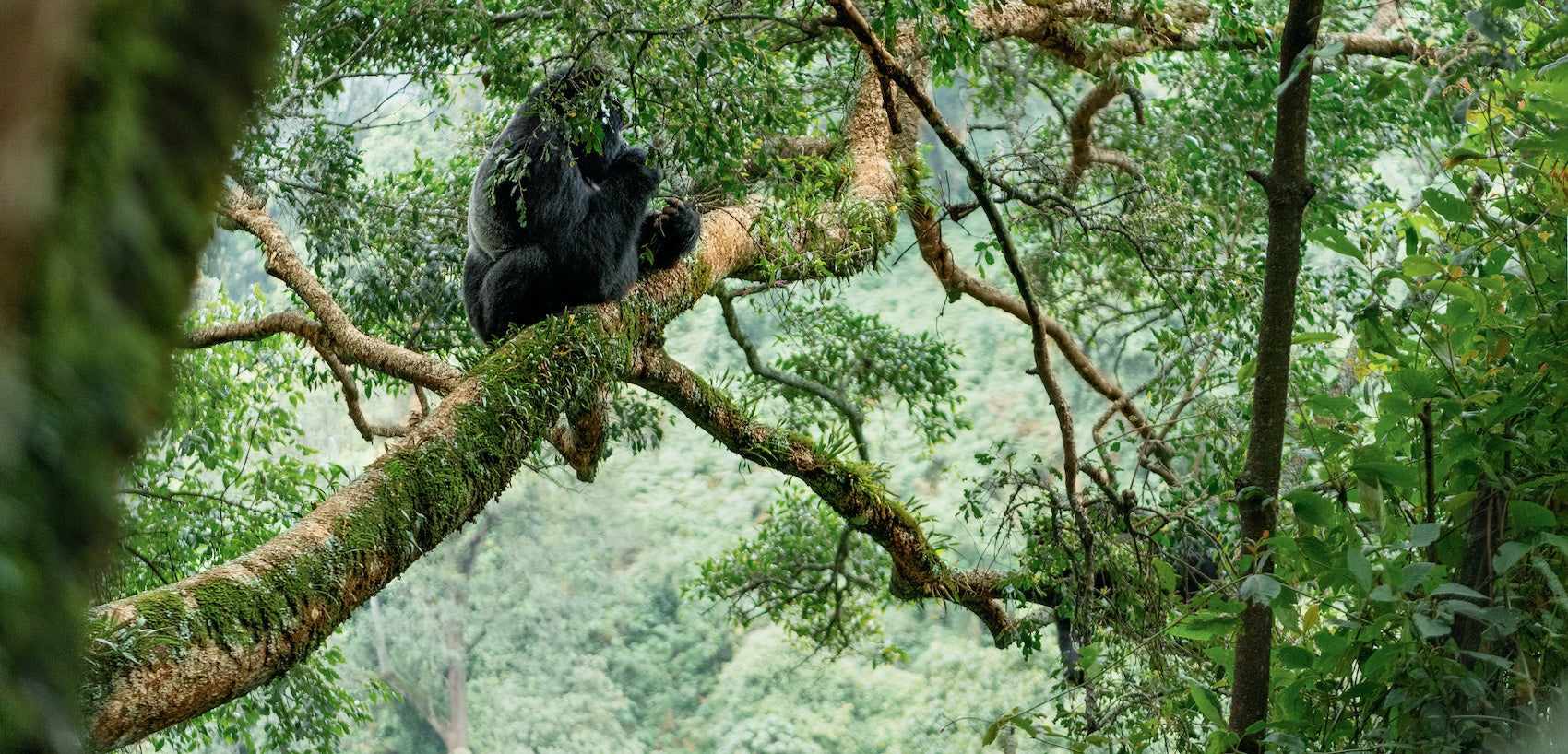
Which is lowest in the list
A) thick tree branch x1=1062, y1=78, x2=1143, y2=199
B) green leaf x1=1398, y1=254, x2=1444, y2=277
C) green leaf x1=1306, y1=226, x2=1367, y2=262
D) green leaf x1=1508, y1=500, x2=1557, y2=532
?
green leaf x1=1508, y1=500, x2=1557, y2=532

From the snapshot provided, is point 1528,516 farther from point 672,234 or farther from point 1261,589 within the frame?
point 672,234

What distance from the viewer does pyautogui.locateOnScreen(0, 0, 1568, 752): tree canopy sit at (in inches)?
16.6

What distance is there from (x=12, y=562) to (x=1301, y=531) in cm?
155

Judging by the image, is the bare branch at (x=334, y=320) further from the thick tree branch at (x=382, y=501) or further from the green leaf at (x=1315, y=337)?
the green leaf at (x=1315, y=337)

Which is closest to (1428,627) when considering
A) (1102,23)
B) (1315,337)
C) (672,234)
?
(1315,337)

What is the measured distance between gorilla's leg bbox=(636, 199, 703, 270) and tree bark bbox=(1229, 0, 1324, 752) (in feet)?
8.33

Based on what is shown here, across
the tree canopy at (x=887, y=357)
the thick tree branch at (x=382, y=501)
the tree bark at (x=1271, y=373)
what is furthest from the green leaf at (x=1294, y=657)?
the thick tree branch at (x=382, y=501)

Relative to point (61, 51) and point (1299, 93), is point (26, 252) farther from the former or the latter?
point (1299, 93)

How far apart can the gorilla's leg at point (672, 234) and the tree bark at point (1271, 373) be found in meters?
2.54

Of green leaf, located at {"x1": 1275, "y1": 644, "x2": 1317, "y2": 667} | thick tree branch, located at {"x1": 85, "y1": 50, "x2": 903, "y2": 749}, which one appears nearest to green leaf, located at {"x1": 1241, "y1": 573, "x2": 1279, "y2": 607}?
green leaf, located at {"x1": 1275, "y1": 644, "x2": 1317, "y2": 667}

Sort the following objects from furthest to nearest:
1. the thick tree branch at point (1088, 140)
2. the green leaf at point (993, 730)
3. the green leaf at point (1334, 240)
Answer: the thick tree branch at point (1088, 140)
the green leaf at point (993, 730)
the green leaf at point (1334, 240)

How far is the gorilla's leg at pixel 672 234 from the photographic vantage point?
12.8 feet

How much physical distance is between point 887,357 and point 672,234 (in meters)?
2.42

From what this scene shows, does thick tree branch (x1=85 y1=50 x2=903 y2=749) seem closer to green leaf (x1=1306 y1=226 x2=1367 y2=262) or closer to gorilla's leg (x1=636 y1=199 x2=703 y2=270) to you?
gorilla's leg (x1=636 y1=199 x2=703 y2=270)
